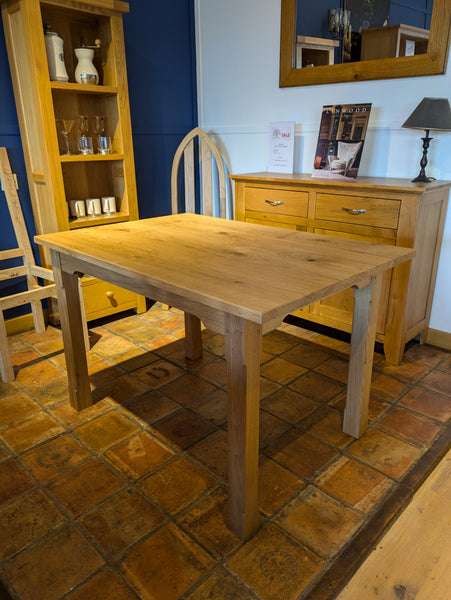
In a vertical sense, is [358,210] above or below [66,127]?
below

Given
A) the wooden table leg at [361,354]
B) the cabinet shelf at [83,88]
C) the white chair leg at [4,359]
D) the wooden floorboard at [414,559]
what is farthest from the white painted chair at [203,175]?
the wooden floorboard at [414,559]

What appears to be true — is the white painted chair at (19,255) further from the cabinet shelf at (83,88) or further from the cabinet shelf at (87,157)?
the cabinet shelf at (83,88)

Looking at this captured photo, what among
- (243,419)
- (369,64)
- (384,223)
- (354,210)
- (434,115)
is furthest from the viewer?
(369,64)

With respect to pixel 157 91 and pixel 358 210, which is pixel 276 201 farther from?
pixel 157 91

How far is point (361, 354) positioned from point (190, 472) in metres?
0.79

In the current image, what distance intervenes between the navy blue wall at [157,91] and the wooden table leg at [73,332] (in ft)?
3.84

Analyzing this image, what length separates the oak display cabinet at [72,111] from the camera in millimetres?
2512

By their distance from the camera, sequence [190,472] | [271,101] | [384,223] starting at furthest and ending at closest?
[271,101] → [384,223] → [190,472]

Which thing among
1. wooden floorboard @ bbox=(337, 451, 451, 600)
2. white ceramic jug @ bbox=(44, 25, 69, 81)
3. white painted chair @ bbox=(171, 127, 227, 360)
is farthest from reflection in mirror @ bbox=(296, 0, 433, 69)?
wooden floorboard @ bbox=(337, 451, 451, 600)

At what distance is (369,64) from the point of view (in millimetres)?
2645

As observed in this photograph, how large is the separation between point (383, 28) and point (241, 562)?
279 centimetres

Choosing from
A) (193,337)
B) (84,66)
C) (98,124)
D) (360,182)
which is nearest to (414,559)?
(193,337)

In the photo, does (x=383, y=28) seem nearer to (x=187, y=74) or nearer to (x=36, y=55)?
(x=187, y=74)

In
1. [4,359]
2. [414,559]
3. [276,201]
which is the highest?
[276,201]
